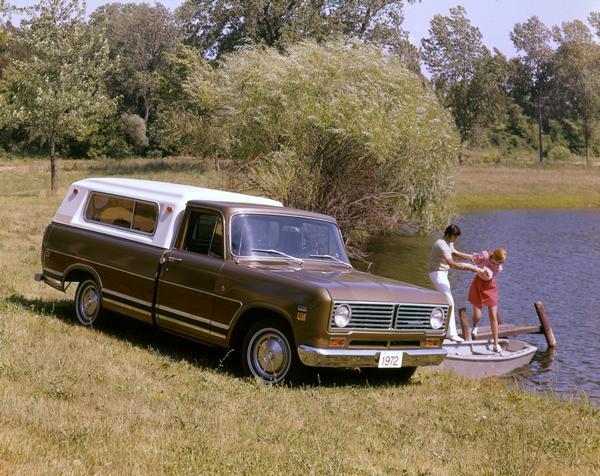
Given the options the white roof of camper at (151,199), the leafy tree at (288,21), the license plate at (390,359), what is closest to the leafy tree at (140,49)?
the leafy tree at (288,21)

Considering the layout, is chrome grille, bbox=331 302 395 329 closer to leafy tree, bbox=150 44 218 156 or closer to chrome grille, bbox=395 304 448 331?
chrome grille, bbox=395 304 448 331

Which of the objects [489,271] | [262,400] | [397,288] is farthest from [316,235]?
[489,271]

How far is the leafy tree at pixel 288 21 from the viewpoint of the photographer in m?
62.0

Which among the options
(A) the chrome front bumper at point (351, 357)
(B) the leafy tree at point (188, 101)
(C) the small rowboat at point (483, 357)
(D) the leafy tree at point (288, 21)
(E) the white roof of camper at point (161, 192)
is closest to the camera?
(A) the chrome front bumper at point (351, 357)

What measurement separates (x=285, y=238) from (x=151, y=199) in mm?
2026

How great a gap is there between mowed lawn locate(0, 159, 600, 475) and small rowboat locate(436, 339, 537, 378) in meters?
1.03

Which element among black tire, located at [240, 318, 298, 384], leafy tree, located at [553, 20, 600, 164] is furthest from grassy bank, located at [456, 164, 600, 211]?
black tire, located at [240, 318, 298, 384]

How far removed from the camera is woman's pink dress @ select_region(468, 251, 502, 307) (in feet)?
46.5

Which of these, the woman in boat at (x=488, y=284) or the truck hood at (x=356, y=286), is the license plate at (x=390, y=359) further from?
the woman in boat at (x=488, y=284)

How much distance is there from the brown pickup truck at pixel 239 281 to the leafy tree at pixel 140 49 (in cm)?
7614

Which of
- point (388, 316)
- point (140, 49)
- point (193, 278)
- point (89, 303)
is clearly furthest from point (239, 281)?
point (140, 49)

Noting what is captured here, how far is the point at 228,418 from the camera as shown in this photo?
7527 millimetres

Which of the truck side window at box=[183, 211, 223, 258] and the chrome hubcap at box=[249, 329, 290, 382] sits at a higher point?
the truck side window at box=[183, 211, 223, 258]

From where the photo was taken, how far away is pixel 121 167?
205 ft
